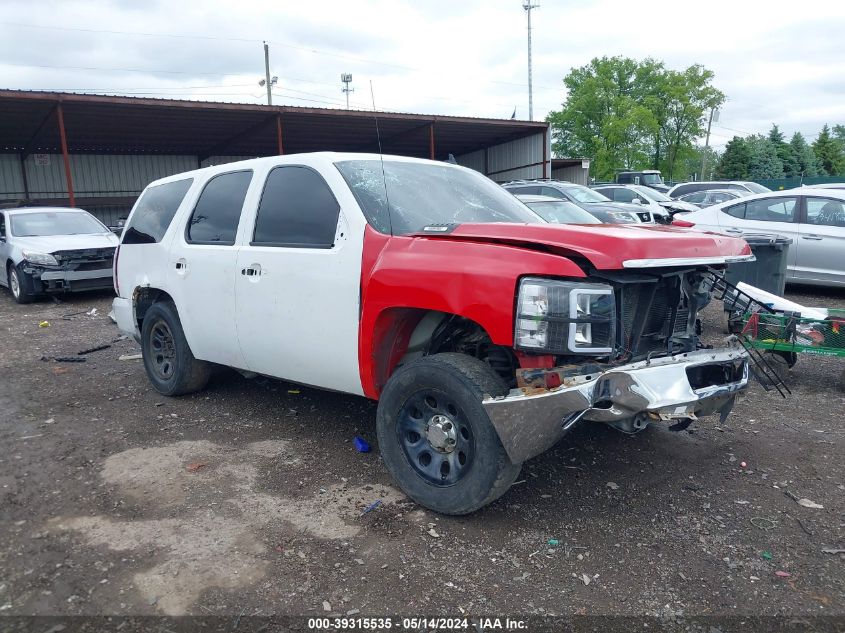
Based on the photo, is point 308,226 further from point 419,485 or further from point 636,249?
point 636,249

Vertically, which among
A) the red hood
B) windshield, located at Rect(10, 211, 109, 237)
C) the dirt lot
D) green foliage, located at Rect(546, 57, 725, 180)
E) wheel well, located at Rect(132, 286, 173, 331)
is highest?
green foliage, located at Rect(546, 57, 725, 180)

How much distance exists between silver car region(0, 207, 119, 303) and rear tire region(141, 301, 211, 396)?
6425 mm

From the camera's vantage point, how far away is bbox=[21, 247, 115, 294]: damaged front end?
438 inches

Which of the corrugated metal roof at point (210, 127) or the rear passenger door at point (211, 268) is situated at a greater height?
the corrugated metal roof at point (210, 127)

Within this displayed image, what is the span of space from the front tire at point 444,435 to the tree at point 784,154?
60971 millimetres

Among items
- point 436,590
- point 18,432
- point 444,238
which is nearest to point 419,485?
point 436,590

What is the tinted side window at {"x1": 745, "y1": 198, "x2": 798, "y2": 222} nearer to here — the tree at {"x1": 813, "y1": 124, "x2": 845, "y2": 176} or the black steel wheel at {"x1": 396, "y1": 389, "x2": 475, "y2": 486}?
the black steel wheel at {"x1": 396, "y1": 389, "x2": 475, "y2": 486}

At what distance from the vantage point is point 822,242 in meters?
9.60

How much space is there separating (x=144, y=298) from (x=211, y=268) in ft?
4.66

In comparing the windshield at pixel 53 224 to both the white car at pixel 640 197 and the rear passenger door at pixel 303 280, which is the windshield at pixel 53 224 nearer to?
the rear passenger door at pixel 303 280

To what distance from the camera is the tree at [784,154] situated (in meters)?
55.6

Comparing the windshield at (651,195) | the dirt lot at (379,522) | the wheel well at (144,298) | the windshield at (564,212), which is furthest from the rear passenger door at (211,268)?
the windshield at (651,195)

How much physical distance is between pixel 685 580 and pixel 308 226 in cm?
285

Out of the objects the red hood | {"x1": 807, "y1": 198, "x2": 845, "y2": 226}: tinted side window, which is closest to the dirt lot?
the red hood
